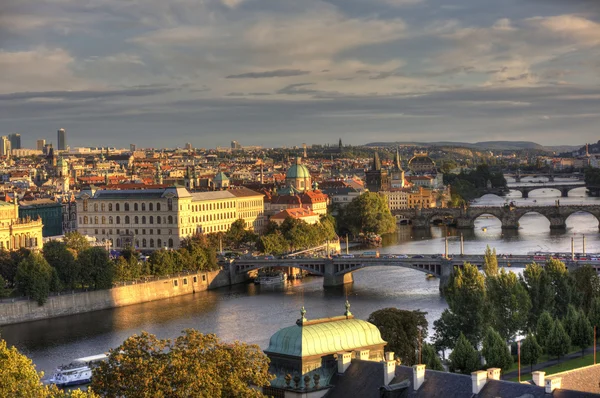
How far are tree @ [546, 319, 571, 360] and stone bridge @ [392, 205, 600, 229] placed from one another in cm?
7350

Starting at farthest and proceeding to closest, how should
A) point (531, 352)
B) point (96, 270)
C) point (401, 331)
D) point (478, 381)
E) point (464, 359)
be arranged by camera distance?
point (96, 270), point (401, 331), point (531, 352), point (464, 359), point (478, 381)

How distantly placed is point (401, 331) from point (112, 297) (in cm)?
2447

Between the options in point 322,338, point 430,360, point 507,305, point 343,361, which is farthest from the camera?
point 507,305

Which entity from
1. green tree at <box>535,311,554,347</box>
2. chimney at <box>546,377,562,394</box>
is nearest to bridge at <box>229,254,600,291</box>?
green tree at <box>535,311,554,347</box>

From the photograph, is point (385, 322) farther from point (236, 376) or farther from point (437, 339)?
point (236, 376)

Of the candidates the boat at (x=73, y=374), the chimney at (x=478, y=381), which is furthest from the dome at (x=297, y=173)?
the chimney at (x=478, y=381)

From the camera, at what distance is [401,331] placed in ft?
129

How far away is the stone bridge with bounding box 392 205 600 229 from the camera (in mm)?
112500

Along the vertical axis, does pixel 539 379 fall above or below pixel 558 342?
above

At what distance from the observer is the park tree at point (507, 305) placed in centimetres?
4212

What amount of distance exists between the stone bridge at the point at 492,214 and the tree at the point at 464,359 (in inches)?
2968

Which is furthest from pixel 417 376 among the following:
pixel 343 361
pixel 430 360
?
pixel 430 360

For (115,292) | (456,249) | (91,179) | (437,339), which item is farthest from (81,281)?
(91,179)

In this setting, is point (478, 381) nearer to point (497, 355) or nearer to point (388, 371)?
point (388, 371)
